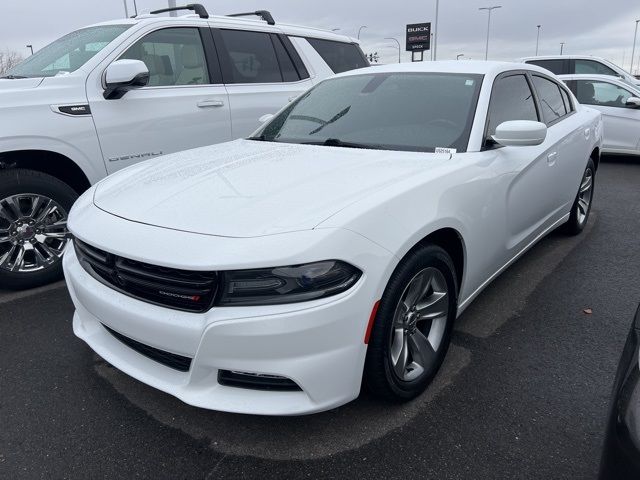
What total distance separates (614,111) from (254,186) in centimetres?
829

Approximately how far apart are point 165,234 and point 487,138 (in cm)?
188

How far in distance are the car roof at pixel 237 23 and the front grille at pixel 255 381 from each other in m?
3.42

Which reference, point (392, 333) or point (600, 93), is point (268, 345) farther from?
point (600, 93)

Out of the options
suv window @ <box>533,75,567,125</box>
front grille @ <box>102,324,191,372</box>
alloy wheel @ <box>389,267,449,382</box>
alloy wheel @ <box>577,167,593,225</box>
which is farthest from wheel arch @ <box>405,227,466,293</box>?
alloy wheel @ <box>577,167,593,225</box>

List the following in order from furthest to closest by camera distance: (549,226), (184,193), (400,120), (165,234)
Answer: (549,226) → (400,120) → (184,193) → (165,234)

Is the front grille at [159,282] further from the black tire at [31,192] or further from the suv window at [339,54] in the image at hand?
the suv window at [339,54]

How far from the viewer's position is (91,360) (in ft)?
9.22

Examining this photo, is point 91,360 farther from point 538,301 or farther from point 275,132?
point 538,301

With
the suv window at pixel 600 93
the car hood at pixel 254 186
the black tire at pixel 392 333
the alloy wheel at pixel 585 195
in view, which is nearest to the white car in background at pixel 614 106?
the suv window at pixel 600 93

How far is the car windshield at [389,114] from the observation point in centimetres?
287

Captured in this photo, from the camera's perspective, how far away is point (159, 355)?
82.7 inches

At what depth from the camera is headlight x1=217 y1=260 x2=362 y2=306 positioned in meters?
1.82

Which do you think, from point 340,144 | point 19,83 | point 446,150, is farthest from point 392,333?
point 19,83

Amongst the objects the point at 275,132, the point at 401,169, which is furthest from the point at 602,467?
the point at 275,132
